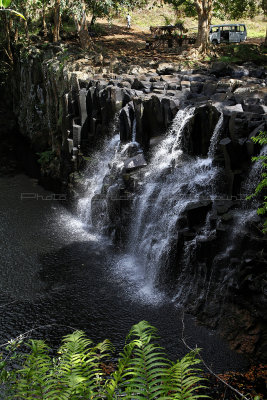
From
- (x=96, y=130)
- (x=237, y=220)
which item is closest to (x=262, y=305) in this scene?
(x=237, y=220)

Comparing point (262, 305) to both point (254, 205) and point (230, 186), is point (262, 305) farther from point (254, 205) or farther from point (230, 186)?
point (230, 186)

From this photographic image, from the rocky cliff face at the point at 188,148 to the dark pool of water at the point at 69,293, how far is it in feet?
3.34

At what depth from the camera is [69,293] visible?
50.4 feet

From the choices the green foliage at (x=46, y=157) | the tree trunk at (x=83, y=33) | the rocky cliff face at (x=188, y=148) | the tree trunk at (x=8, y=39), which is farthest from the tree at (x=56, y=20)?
the green foliage at (x=46, y=157)

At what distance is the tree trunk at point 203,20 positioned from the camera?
30.0 m

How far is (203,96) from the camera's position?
19.9m

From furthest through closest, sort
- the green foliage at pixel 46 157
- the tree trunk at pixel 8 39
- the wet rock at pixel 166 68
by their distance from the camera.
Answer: the tree trunk at pixel 8 39
the green foliage at pixel 46 157
the wet rock at pixel 166 68

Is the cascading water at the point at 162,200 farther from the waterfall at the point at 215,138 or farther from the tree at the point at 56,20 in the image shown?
the tree at the point at 56,20

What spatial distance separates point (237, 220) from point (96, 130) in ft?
38.6

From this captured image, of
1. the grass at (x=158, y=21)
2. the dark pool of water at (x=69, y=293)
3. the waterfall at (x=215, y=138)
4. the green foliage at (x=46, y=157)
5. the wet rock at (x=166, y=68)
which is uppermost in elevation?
the grass at (x=158, y=21)

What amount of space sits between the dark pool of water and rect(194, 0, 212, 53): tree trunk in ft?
58.9

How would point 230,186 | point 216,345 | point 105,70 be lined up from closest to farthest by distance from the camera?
1. point 216,345
2. point 230,186
3. point 105,70

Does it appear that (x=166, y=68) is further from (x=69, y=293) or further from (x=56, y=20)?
(x=69, y=293)

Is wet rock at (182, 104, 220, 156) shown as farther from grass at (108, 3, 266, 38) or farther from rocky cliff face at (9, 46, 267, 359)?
grass at (108, 3, 266, 38)
